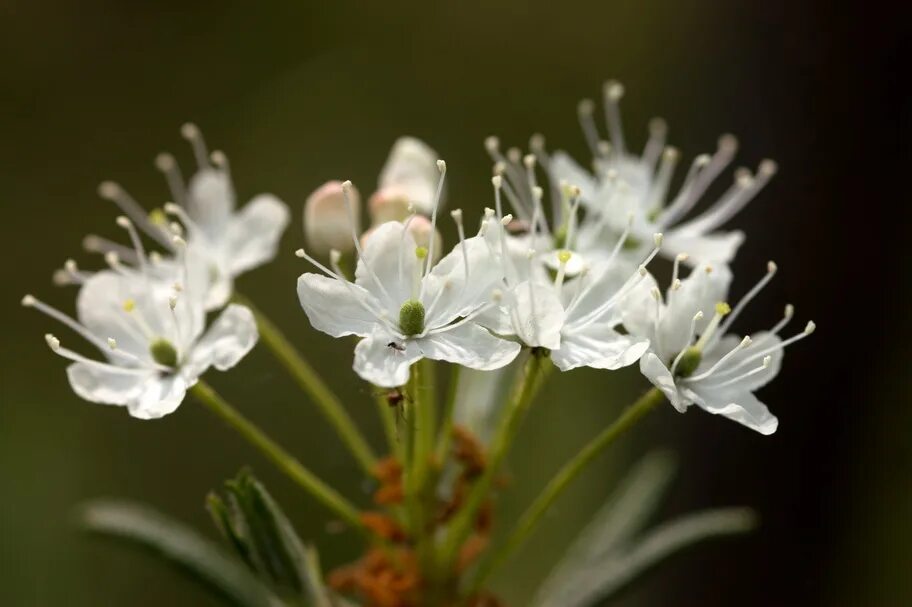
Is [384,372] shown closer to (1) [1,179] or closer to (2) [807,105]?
(2) [807,105]

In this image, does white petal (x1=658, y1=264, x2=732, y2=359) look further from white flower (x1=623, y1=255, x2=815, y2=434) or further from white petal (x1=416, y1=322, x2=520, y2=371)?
white petal (x1=416, y1=322, x2=520, y2=371)

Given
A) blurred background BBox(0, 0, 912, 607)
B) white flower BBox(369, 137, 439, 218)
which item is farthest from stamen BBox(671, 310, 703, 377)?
white flower BBox(369, 137, 439, 218)

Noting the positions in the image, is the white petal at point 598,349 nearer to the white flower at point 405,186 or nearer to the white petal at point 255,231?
the white flower at point 405,186

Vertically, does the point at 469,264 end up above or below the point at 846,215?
below

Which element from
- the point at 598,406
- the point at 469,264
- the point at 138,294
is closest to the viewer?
the point at 469,264

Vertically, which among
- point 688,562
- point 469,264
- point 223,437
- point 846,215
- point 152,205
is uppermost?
point 152,205

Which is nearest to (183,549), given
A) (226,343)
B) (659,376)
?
(226,343)

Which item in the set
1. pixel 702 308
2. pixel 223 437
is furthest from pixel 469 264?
pixel 223 437

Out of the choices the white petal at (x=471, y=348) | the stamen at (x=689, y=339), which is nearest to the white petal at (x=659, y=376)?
the stamen at (x=689, y=339)
